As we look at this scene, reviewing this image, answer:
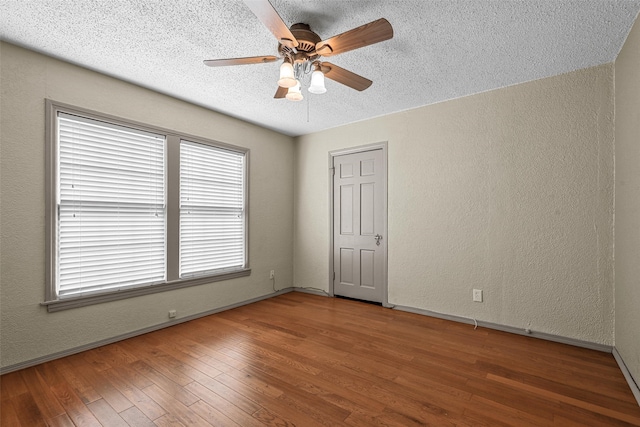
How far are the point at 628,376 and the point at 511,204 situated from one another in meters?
1.61

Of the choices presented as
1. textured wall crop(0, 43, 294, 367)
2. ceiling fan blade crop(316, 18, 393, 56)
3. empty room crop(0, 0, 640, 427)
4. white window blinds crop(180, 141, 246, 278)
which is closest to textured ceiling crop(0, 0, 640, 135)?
empty room crop(0, 0, 640, 427)

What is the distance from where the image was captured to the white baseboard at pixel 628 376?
1.98 metres

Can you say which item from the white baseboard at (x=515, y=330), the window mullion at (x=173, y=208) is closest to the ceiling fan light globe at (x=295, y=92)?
the window mullion at (x=173, y=208)

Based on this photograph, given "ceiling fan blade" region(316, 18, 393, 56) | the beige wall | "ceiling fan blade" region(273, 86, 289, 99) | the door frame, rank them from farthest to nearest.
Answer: the door frame → "ceiling fan blade" region(273, 86, 289, 99) → the beige wall → "ceiling fan blade" region(316, 18, 393, 56)

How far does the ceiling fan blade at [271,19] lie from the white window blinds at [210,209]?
223 cm

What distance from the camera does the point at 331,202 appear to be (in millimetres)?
4660

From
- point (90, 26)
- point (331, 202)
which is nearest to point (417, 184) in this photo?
point (331, 202)

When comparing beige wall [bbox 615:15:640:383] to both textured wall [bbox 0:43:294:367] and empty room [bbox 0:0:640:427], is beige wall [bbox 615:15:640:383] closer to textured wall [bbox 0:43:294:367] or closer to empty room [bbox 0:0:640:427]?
empty room [bbox 0:0:640:427]

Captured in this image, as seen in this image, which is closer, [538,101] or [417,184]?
[538,101]

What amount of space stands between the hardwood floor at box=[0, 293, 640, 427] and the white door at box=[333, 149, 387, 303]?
3.79 ft

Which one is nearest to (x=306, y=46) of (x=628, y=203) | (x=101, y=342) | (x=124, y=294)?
(x=628, y=203)

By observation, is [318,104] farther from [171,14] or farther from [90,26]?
[90,26]

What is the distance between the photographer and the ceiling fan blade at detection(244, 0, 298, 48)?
5.07 feet

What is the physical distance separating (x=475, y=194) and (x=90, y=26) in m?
3.81
